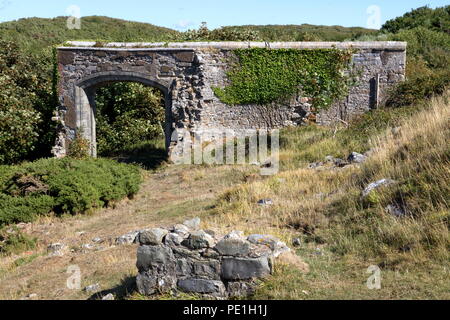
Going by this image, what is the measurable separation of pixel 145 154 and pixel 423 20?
1768cm

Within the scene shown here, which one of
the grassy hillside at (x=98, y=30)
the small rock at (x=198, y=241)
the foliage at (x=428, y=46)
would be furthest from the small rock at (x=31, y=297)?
the grassy hillside at (x=98, y=30)

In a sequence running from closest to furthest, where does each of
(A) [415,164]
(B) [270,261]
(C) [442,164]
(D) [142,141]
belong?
(B) [270,261] < (C) [442,164] < (A) [415,164] < (D) [142,141]

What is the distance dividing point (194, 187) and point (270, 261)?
7.19 m

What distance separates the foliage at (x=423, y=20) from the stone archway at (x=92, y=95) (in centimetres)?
1601

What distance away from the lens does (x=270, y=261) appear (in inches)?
230

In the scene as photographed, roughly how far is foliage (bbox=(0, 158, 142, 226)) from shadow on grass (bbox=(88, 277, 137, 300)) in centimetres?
556

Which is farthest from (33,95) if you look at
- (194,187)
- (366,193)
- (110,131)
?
(366,193)

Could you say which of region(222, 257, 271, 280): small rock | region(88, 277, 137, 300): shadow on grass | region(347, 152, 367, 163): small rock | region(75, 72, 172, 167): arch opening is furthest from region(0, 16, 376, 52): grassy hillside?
region(222, 257, 271, 280): small rock

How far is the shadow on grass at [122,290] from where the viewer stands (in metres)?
6.13

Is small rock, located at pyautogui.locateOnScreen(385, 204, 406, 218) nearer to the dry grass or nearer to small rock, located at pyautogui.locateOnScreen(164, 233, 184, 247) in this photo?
the dry grass

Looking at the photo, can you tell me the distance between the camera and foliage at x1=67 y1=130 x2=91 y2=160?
16.2 meters

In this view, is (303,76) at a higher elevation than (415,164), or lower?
higher
